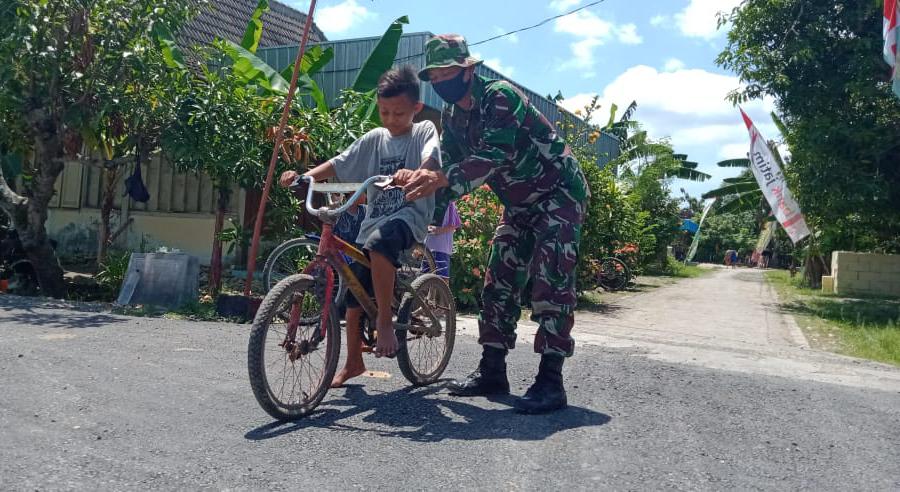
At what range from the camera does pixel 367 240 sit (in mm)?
3342

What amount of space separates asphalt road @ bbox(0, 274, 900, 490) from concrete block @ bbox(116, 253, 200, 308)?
2654mm

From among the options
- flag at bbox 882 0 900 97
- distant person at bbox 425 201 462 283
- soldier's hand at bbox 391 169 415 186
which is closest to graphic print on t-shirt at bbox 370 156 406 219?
soldier's hand at bbox 391 169 415 186

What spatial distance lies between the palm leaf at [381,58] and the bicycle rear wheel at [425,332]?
7320 mm

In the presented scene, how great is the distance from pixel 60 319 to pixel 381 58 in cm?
666

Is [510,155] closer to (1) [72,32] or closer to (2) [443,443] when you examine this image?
(2) [443,443]

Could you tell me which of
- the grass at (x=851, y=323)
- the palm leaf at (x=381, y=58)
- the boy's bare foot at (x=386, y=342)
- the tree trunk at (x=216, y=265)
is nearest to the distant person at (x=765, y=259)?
the grass at (x=851, y=323)

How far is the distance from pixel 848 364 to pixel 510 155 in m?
3.80

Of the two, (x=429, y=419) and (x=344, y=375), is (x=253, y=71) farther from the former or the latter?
(x=429, y=419)

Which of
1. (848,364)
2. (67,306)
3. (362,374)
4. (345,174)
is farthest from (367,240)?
(67,306)

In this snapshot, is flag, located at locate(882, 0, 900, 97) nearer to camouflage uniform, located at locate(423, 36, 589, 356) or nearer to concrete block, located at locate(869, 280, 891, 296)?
camouflage uniform, located at locate(423, 36, 589, 356)

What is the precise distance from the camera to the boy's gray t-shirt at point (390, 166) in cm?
338

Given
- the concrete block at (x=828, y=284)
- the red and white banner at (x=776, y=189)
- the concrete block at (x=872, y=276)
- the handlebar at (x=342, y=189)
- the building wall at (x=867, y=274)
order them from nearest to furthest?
the handlebar at (x=342, y=189) → the red and white banner at (x=776, y=189) → the building wall at (x=867, y=274) → the concrete block at (x=872, y=276) → the concrete block at (x=828, y=284)

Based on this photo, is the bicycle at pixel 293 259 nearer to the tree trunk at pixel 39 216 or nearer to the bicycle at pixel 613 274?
the tree trunk at pixel 39 216

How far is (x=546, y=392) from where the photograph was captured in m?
3.50
